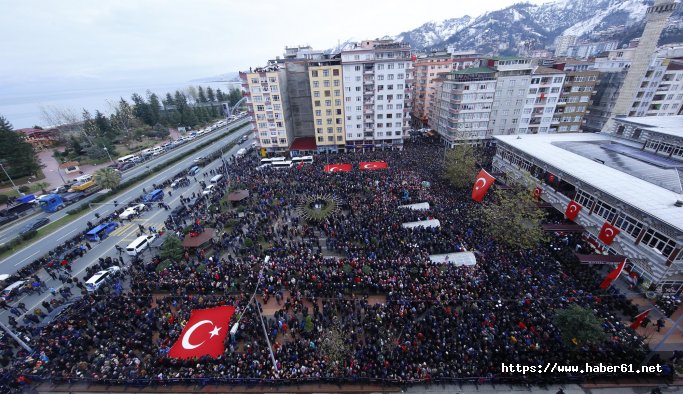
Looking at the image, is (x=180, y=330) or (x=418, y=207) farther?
(x=418, y=207)

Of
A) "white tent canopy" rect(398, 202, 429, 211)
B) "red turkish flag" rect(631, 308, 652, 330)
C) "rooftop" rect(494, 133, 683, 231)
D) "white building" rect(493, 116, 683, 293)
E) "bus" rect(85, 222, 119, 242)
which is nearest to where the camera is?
"red turkish flag" rect(631, 308, 652, 330)

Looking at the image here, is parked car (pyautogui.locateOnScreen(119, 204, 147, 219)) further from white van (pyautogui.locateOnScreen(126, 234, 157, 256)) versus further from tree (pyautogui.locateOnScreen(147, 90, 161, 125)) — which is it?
tree (pyautogui.locateOnScreen(147, 90, 161, 125))

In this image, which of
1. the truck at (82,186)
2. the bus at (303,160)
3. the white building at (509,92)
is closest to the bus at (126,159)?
the truck at (82,186)

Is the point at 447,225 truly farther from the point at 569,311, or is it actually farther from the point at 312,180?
the point at 312,180

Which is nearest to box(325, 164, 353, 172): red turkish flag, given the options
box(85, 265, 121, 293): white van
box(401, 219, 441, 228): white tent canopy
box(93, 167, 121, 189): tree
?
box(401, 219, 441, 228): white tent canopy

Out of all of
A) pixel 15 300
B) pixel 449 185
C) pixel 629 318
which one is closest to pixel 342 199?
pixel 449 185

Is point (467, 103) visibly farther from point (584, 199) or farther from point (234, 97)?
point (234, 97)

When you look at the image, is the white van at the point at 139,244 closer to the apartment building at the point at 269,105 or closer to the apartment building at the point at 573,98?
the apartment building at the point at 269,105
